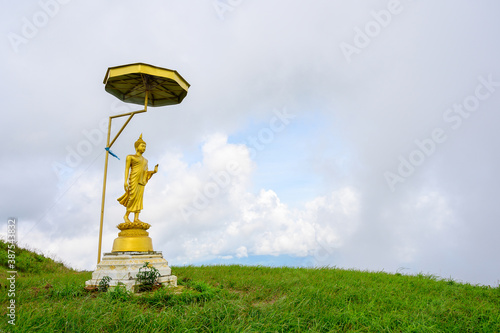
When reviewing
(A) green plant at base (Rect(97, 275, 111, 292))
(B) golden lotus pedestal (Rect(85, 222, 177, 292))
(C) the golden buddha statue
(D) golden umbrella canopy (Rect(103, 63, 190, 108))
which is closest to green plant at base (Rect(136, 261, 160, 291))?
(B) golden lotus pedestal (Rect(85, 222, 177, 292))

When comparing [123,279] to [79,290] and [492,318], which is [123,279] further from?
[492,318]

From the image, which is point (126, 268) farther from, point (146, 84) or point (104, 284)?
point (146, 84)

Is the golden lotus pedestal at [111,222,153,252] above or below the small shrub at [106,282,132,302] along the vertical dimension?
above

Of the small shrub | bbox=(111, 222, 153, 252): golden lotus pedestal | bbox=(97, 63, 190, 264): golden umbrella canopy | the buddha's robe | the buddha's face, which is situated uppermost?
bbox=(97, 63, 190, 264): golden umbrella canopy

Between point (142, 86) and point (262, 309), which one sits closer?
point (262, 309)

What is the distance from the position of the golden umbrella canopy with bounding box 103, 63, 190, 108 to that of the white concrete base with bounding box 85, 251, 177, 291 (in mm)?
3933

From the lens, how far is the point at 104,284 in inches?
292

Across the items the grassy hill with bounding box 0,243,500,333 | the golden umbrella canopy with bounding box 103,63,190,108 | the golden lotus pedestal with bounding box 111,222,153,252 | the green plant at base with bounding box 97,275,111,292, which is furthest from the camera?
the golden umbrella canopy with bounding box 103,63,190,108

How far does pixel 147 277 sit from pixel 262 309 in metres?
3.26

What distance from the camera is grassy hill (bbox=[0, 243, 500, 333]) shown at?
5020 mm

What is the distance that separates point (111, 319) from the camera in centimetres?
509

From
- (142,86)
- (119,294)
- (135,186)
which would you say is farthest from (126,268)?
(142,86)

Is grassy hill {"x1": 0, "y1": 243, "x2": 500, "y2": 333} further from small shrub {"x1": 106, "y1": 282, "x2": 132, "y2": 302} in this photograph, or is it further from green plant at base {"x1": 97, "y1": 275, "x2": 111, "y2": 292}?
green plant at base {"x1": 97, "y1": 275, "x2": 111, "y2": 292}

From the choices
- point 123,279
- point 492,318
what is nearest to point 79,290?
point 123,279
